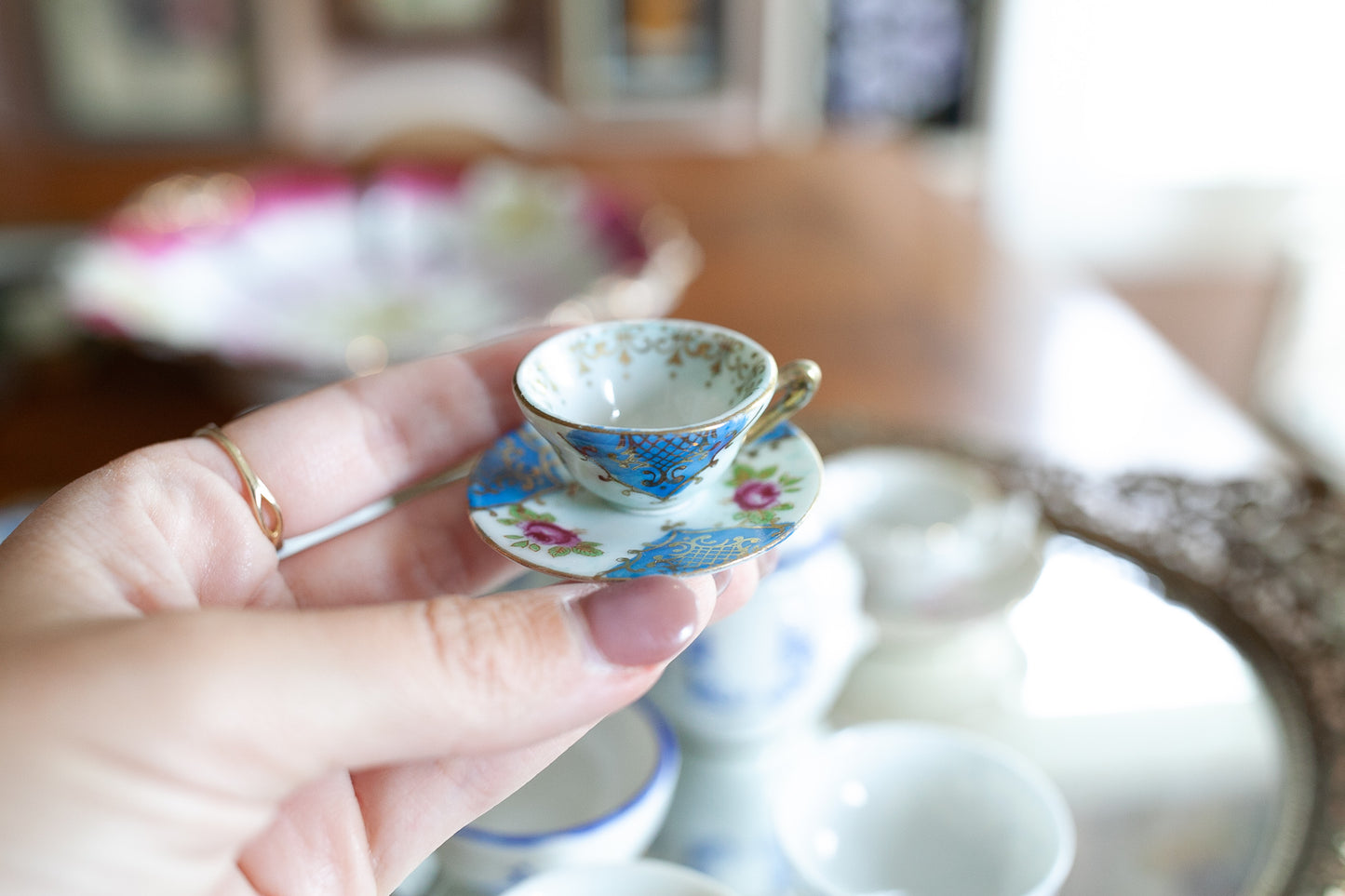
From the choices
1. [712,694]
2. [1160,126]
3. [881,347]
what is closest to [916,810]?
[712,694]

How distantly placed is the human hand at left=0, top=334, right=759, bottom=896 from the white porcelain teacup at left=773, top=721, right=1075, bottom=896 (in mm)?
134

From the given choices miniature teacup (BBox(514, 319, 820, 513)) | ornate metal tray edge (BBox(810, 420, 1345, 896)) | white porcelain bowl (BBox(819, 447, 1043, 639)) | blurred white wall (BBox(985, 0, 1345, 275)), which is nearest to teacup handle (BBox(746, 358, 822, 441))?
miniature teacup (BBox(514, 319, 820, 513))

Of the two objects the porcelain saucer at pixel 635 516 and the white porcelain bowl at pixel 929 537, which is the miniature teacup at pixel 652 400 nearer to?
the porcelain saucer at pixel 635 516

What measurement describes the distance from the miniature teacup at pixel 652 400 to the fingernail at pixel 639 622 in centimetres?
7

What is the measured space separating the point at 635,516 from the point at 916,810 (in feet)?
0.76

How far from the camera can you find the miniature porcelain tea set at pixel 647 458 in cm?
44

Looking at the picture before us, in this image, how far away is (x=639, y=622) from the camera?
0.40 metres

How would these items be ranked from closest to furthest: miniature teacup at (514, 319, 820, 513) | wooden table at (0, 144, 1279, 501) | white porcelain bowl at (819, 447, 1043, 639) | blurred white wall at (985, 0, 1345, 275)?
miniature teacup at (514, 319, 820, 513), white porcelain bowl at (819, 447, 1043, 639), wooden table at (0, 144, 1279, 501), blurred white wall at (985, 0, 1345, 275)

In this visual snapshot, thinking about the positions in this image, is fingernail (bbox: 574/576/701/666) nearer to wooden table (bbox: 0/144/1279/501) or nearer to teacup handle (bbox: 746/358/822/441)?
teacup handle (bbox: 746/358/822/441)

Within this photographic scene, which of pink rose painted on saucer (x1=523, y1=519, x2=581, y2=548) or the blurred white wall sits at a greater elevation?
pink rose painted on saucer (x1=523, y1=519, x2=581, y2=548)

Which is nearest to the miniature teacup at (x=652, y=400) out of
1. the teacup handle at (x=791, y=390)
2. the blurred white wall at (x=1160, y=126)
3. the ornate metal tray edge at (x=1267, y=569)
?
the teacup handle at (x=791, y=390)

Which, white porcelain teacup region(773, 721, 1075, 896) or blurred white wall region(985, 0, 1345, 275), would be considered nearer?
white porcelain teacup region(773, 721, 1075, 896)

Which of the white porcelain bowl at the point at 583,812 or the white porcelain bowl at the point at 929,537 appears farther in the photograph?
the white porcelain bowl at the point at 929,537

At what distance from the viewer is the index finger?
22.7 inches
